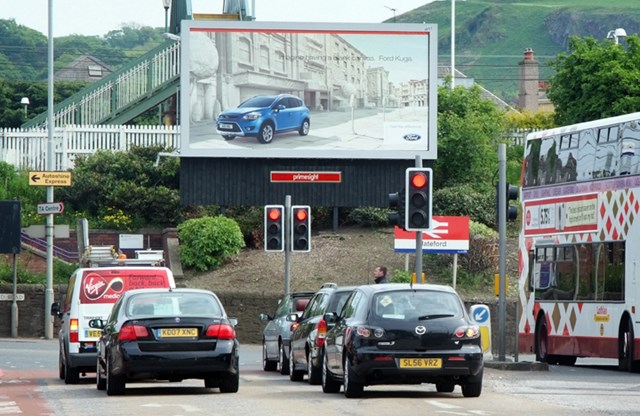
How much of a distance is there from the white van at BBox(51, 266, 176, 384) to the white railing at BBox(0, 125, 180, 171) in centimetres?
3235

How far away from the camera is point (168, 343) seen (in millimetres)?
22203

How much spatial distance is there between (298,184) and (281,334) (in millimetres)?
23342

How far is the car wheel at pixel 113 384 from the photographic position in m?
22.6

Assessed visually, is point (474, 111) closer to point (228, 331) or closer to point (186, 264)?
point (186, 264)

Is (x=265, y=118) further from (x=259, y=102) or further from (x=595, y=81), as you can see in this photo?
(x=595, y=81)

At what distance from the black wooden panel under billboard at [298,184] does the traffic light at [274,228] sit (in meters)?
15.5

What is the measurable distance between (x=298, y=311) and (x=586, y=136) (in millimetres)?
6709

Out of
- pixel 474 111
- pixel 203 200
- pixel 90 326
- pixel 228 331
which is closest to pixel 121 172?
pixel 203 200

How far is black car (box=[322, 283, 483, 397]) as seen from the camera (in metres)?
21.6

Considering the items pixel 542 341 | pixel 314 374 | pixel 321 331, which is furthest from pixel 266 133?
pixel 321 331

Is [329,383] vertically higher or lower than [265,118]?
lower

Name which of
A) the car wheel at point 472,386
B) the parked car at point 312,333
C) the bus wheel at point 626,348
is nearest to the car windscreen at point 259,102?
the bus wheel at point 626,348

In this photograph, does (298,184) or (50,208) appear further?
(298,184)

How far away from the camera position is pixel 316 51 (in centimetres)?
5406
